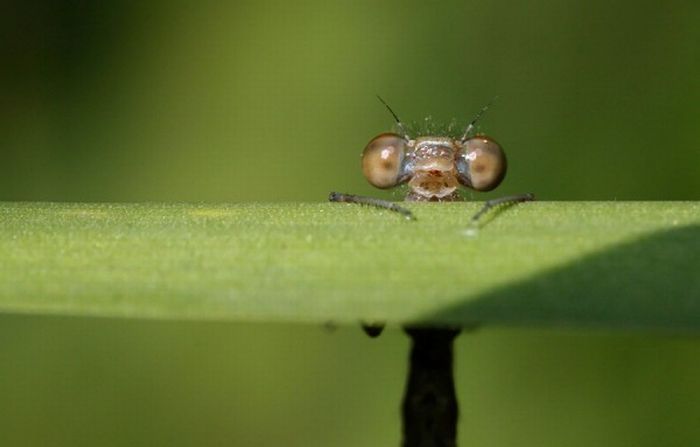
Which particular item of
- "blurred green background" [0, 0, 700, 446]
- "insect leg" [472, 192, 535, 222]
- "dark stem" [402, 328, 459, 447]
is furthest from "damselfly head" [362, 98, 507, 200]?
"blurred green background" [0, 0, 700, 446]

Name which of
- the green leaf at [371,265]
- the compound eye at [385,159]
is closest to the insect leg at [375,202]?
the green leaf at [371,265]

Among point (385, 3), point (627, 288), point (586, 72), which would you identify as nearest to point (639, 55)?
point (586, 72)

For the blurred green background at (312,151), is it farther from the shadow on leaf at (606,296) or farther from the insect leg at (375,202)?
the shadow on leaf at (606,296)

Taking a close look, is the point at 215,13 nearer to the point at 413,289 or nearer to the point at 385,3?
the point at 385,3

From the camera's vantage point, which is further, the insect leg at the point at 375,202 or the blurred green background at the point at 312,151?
the blurred green background at the point at 312,151

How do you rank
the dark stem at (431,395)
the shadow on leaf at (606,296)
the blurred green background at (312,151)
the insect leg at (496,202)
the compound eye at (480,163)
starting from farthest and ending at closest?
the blurred green background at (312,151) < the compound eye at (480,163) < the dark stem at (431,395) < the insect leg at (496,202) < the shadow on leaf at (606,296)

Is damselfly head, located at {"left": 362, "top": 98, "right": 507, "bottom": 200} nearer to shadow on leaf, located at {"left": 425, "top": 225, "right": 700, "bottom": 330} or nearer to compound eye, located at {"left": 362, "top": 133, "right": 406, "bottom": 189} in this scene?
compound eye, located at {"left": 362, "top": 133, "right": 406, "bottom": 189}

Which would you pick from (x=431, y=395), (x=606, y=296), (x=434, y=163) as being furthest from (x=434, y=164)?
(x=606, y=296)
